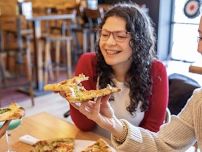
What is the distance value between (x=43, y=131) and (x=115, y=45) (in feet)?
1.71

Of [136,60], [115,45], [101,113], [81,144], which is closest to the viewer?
[101,113]

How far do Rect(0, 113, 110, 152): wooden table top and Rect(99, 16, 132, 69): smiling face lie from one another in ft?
1.17

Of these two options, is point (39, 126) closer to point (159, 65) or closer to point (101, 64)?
point (101, 64)

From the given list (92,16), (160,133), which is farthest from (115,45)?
(92,16)

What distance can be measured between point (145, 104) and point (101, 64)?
30cm

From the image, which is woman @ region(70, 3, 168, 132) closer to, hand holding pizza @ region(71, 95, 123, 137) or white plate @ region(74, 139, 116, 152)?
white plate @ region(74, 139, 116, 152)

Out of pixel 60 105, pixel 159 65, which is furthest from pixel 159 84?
pixel 60 105

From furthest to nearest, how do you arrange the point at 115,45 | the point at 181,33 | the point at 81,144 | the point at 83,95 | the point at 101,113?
the point at 181,33
the point at 115,45
the point at 81,144
the point at 101,113
the point at 83,95

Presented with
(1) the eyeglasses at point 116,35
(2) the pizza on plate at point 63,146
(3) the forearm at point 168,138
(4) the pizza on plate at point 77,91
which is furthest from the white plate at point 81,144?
(1) the eyeglasses at point 116,35

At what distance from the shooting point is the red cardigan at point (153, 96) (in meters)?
1.51

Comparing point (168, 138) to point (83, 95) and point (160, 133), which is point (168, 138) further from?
point (83, 95)

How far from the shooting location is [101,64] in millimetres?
1557

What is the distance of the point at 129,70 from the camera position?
1561 millimetres

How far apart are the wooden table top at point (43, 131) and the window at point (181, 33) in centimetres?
324
